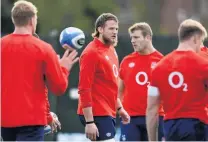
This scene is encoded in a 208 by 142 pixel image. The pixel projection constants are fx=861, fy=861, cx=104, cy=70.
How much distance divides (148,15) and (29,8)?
28933 mm

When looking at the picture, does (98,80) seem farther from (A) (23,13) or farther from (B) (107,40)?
(A) (23,13)

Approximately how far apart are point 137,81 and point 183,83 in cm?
366

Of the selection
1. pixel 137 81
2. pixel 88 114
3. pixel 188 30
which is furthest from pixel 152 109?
pixel 137 81

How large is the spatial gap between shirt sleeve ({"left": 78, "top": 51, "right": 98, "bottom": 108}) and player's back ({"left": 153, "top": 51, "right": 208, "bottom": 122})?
1.39 m

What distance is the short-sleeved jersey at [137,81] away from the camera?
42.5ft

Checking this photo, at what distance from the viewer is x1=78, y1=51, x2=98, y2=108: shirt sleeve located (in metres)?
10.7

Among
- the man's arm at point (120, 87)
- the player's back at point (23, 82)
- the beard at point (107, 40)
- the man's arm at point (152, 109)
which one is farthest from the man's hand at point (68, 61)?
the man's arm at point (120, 87)

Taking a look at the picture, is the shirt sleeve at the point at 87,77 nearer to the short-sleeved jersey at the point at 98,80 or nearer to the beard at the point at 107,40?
the short-sleeved jersey at the point at 98,80

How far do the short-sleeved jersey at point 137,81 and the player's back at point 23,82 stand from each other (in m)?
3.66

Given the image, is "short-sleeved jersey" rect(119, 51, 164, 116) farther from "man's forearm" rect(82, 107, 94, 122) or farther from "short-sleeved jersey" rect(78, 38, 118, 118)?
"man's forearm" rect(82, 107, 94, 122)

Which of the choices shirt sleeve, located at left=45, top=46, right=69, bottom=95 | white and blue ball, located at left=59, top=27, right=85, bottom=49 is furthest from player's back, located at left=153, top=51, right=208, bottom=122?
white and blue ball, located at left=59, top=27, right=85, bottom=49

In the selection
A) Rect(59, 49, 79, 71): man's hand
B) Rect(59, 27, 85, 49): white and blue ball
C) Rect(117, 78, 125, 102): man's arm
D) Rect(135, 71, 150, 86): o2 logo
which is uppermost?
Rect(59, 27, 85, 49): white and blue ball

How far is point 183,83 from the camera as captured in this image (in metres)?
9.38

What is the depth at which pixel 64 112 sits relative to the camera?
1727cm
